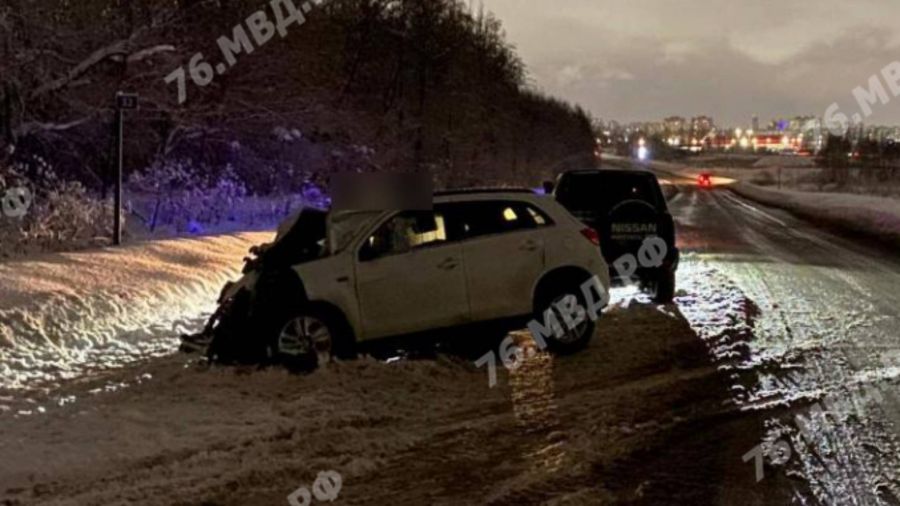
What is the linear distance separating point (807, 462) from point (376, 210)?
4.72 metres

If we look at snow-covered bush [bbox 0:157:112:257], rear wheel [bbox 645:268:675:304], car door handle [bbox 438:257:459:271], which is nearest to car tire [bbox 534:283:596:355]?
car door handle [bbox 438:257:459:271]

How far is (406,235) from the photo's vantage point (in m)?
8.84

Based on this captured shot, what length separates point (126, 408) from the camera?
7059mm

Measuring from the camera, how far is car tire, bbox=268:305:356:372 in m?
8.25

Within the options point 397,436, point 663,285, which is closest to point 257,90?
point 663,285

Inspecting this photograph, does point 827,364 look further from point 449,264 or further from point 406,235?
Result: point 406,235

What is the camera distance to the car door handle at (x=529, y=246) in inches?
365

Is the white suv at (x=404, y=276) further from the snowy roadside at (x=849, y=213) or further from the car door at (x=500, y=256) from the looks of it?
the snowy roadside at (x=849, y=213)

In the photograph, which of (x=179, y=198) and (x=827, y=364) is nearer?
(x=827, y=364)

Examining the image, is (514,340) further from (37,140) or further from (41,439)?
(37,140)

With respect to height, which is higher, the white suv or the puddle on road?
the white suv

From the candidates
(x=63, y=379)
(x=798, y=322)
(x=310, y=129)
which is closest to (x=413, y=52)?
(x=310, y=129)

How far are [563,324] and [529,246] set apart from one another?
35.9 inches

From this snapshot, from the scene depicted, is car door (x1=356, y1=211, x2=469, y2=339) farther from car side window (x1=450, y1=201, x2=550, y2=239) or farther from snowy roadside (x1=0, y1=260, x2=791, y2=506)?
snowy roadside (x1=0, y1=260, x2=791, y2=506)
